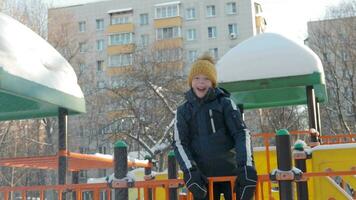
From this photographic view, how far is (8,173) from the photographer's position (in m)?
24.4

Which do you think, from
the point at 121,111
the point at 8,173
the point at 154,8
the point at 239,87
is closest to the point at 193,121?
the point at 239,87

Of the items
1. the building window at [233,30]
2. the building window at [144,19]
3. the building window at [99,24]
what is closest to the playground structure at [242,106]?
the building window at [233,30]

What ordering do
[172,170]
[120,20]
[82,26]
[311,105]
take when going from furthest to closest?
1. [82,26]
2. [120,20]
3. [311,105]
4. [172,170]

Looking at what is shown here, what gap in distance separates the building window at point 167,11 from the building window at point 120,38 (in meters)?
2.94

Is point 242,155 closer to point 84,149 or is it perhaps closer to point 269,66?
point 269,66

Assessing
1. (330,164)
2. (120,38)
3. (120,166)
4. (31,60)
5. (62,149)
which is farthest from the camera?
(120,38)

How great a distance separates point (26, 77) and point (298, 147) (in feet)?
9.72

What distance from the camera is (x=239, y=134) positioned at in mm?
3486

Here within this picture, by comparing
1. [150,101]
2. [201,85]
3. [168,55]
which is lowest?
[201,85]

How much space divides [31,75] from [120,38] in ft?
119

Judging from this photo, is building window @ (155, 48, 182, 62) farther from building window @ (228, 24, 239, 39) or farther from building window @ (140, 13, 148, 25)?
building window @ (140, 13, 148, 25)

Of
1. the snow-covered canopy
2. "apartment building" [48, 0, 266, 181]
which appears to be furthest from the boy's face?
"apartment building" [48, 0, 266, 181]

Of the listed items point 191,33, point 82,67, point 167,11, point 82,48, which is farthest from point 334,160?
point 167,11

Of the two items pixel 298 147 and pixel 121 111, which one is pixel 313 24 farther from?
pixel 298 147
